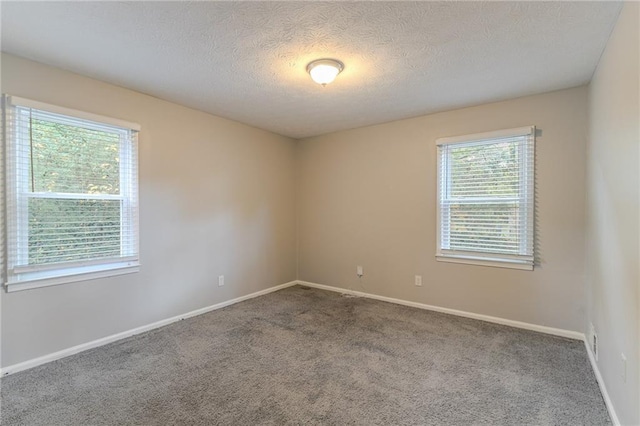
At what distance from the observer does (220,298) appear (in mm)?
3971

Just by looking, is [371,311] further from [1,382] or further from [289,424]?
[1,382]

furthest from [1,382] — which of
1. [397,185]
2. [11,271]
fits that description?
[397,185]

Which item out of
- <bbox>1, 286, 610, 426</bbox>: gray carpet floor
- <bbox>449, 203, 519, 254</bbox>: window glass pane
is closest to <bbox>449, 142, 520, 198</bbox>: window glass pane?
<bbox>449, 203, 519, 254</bbox>: window glass pane

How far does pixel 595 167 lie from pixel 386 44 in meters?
1.98

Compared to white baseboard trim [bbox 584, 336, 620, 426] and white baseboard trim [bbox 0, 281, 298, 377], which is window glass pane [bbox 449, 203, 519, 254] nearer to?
white baseboard trim [bbox 584, 336, 620, 426]

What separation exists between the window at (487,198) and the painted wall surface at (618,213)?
0.66 meters

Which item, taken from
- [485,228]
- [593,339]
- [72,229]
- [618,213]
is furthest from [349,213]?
[72,229]

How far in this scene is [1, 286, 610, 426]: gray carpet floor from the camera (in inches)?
74.1

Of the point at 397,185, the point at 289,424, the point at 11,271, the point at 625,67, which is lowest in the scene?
the point at 289,424

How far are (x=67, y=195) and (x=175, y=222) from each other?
103 cm

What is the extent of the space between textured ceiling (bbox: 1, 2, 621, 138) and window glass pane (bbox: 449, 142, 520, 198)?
1.83ft

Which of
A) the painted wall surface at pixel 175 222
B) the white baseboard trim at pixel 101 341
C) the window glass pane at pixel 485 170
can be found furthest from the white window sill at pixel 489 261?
the white baseboard trim at pixel 101 341

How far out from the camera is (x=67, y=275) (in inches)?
104

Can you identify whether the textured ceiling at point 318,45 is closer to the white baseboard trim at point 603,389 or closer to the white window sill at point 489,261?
the white window sill at point 489,261
